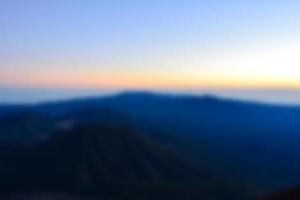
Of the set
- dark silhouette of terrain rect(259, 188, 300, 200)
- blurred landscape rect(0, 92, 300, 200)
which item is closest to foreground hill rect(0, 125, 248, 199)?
blurred landscape rect(0, 92, 300, 200)

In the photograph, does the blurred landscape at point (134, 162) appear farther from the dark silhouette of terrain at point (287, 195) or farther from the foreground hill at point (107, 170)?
the dark silhouette of terrain at point (287, 195)

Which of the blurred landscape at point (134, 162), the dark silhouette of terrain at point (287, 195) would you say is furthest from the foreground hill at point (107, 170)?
the dark silhouette of terrain at point (287, 195)

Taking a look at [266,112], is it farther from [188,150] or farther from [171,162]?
[171,162]

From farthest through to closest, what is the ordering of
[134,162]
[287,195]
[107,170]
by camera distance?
[134,162]
[107,170]
[287,195]

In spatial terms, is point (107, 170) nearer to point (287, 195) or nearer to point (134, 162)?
point (134, 162)

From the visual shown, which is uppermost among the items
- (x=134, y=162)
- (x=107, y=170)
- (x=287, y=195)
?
(x=287, y=195)

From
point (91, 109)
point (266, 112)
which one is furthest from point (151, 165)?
point (266, 112)

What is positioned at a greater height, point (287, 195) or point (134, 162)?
point (287, 195)

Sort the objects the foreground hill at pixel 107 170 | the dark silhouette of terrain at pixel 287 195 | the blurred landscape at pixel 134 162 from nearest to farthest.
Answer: the dark silhouette of terrain at pixel 287 195, the foreground hill at pixel 107 170, the blurred landscape at pixel 134 162

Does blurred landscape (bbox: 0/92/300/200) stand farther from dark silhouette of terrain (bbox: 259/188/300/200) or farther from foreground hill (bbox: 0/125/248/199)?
dark silhouette of terrain (bbox: 259/188/300/200)

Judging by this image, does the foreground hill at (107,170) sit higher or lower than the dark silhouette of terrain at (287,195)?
lower

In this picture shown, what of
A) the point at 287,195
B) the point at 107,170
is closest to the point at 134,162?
the point at 107,170
